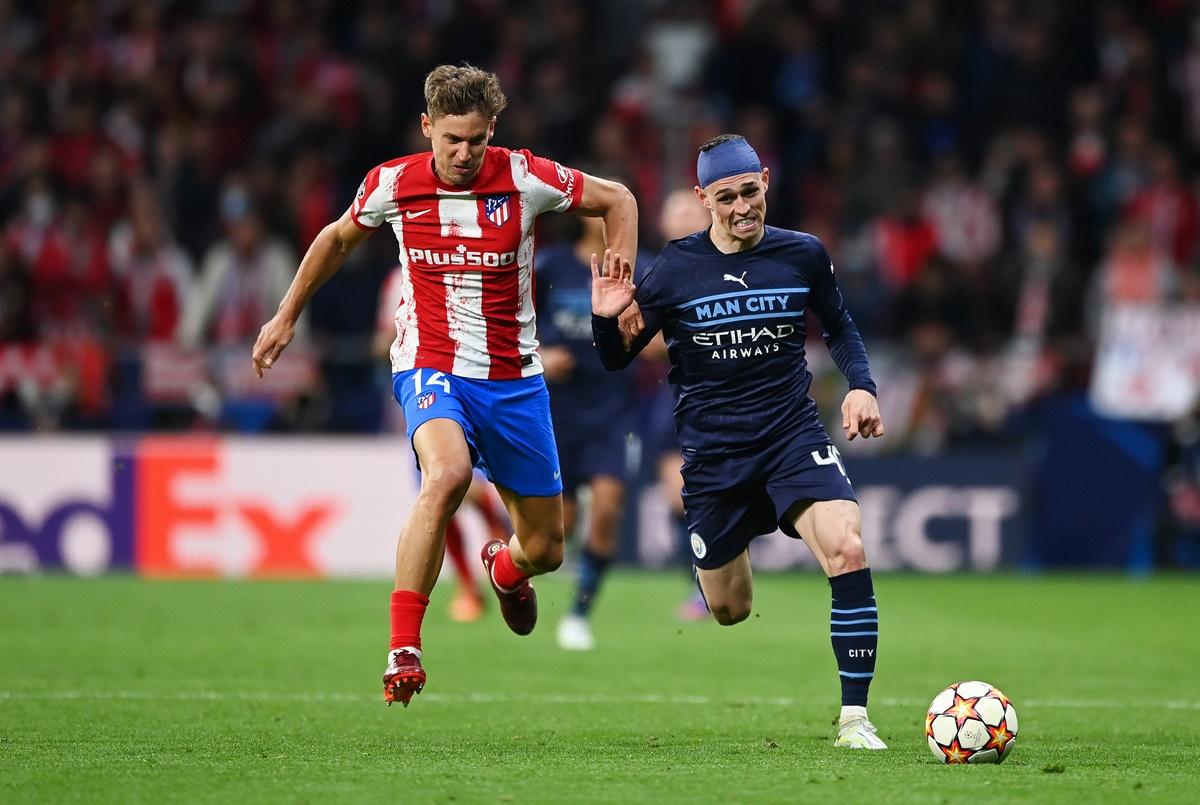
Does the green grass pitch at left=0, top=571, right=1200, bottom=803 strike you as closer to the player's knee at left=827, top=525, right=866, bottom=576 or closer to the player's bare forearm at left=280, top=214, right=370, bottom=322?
the player's knee at left=827, top=525, right=866, bottom=576

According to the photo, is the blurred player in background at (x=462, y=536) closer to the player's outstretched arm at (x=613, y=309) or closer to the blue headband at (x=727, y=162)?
the player's outstretched arm at (x=613, y=309)

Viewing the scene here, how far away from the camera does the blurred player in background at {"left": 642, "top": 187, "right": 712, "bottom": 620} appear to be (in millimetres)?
11242

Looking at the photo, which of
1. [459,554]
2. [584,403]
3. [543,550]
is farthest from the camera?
[459,554]

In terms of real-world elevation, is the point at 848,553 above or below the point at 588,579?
above

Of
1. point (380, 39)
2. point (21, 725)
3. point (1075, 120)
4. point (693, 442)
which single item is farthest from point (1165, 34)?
point (21, 725)

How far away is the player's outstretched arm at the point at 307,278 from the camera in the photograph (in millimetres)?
7539

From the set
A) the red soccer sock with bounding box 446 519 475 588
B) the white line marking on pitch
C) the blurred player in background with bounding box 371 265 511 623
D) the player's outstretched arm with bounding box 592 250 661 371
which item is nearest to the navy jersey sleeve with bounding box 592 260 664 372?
the player's outstretched arm with bounding box 592 250 661 371

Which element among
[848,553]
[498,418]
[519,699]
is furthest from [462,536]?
[848,553]

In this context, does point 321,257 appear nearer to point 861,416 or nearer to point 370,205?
point 370,205

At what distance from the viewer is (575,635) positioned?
11133 mm

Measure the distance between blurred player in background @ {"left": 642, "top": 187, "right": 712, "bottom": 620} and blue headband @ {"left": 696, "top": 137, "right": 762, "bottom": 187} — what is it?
2.78 ft

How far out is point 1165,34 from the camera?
20359 millimetres

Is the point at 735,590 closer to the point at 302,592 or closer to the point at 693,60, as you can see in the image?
the point at 302,592

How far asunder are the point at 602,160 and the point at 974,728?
12330mm
